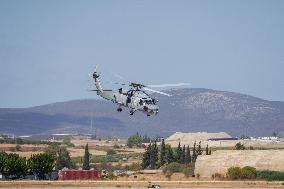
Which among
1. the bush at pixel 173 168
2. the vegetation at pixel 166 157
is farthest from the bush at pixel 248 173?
the vegetation at pixel 166 157

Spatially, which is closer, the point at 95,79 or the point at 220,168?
the point at 95,79

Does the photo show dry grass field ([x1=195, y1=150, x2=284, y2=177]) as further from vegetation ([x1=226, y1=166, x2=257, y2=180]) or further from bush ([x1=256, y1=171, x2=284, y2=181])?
vegetation ([x1=226, y1=166, x2=257, y2=180])

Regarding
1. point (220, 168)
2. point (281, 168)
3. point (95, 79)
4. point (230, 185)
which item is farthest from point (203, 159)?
point (230, 185)

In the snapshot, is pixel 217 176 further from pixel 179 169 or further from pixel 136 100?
pixel 136 100

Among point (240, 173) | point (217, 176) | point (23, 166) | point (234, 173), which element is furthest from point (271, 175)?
point (23, 166)

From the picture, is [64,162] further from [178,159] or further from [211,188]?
[211,188]

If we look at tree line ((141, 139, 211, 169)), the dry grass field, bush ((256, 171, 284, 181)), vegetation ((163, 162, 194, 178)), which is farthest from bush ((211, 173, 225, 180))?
tree line ((141, 139, 211, 169))

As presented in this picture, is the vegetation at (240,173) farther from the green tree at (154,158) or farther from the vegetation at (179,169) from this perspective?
the green tree at (154,158)
